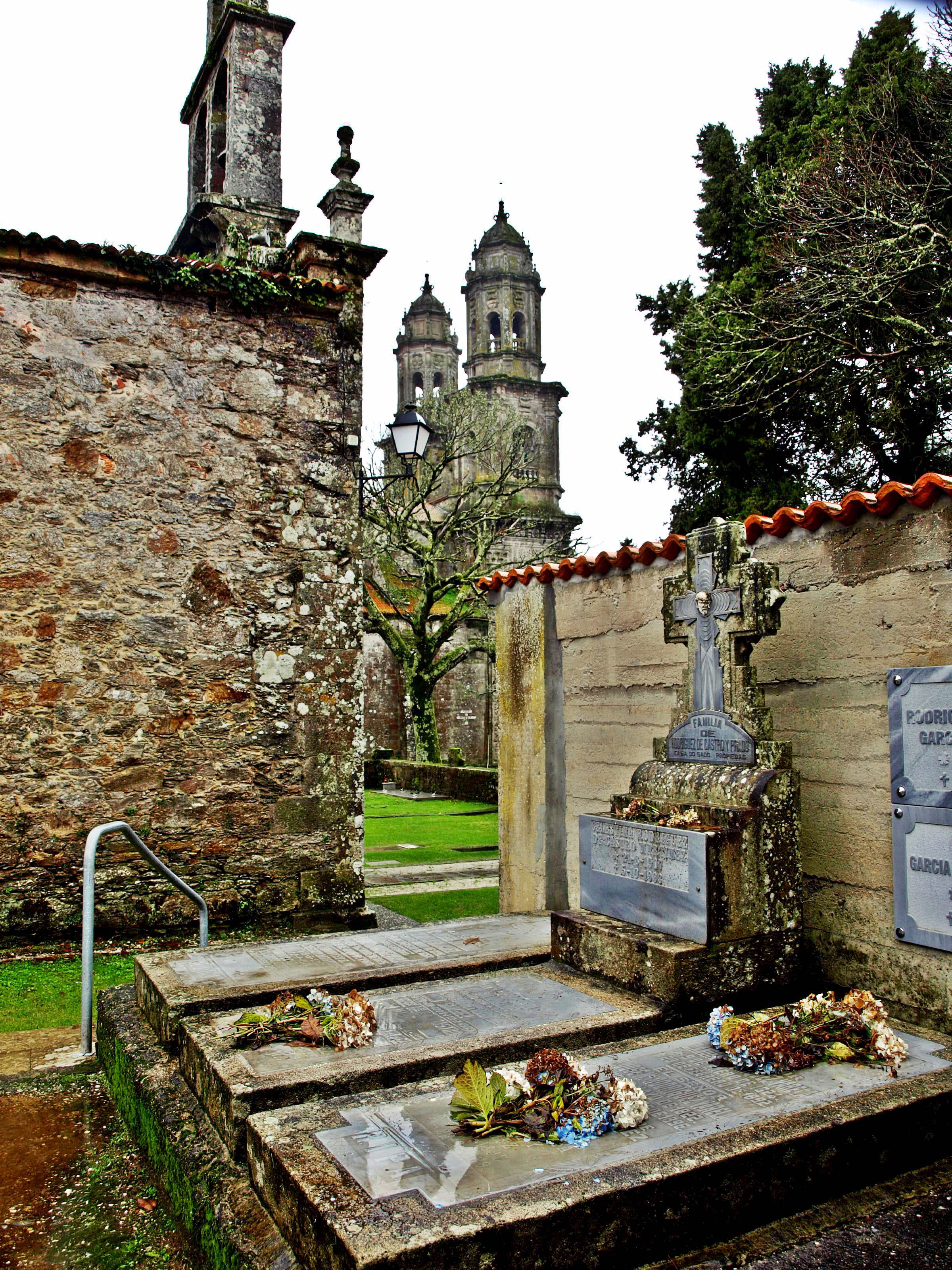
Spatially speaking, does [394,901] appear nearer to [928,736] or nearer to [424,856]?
[424,856]

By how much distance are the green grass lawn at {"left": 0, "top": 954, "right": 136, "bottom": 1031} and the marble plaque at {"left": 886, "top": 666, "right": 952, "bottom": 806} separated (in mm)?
4417

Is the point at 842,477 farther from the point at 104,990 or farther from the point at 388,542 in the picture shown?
the point at 104,990

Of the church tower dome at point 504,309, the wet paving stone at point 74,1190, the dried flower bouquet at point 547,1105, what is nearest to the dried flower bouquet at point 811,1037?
the dried flower bouquet at point 547,1105

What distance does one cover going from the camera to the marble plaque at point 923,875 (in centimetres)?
390

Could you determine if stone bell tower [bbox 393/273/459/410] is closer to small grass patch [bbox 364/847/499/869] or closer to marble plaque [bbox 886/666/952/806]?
small grass patch [bbox 364/847/499/869]

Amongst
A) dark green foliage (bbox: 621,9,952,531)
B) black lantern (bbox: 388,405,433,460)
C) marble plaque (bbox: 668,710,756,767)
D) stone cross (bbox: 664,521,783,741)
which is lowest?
marble plaque (bbox: 668,710,756,767)

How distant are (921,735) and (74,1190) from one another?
378 centimetres

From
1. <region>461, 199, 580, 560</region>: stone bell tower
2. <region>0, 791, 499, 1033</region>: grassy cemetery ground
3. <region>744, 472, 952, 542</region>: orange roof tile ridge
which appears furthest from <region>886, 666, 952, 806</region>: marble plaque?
<region>461, 199, 580, 560</region>: stone bell tower

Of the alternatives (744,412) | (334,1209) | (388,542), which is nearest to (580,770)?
(334,1209)

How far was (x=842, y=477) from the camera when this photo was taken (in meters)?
16.8

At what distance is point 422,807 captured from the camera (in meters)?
17.8

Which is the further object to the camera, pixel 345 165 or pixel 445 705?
pixel 445 705

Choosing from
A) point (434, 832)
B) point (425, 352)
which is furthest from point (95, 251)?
point (425, 352)

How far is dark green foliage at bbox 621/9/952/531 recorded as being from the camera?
13.4m
